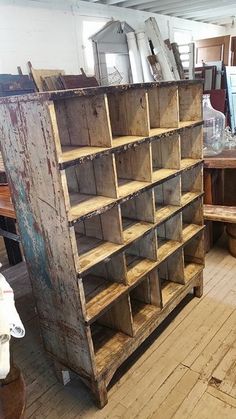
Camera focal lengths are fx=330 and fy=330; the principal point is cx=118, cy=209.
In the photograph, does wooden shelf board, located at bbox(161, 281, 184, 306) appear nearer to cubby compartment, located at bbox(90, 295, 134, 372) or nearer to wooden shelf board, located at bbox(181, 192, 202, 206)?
Result: cubby compartment, located at bbox(90, 295, 134, 372)

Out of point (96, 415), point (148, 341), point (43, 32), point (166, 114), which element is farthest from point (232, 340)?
point (43, 32)

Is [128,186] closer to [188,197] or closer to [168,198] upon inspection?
[168,198]

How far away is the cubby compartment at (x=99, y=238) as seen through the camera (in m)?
1.50

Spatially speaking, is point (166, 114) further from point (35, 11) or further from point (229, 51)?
point (229, 51)

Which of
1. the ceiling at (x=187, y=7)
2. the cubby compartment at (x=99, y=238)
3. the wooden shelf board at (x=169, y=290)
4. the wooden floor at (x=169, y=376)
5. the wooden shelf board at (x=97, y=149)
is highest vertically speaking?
the ceiling at (x=187, y=7)

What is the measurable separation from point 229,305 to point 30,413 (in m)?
1.44

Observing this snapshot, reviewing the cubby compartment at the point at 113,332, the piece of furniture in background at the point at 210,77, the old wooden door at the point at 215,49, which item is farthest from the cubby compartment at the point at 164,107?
the old wooden door at the point at 215,49

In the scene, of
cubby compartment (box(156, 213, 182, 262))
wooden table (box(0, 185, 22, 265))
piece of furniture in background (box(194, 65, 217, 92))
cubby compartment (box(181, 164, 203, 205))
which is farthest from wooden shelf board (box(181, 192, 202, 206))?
piece of furniture in background (box(194, 65, 217, 92))

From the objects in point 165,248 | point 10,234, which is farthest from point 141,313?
point 10,234

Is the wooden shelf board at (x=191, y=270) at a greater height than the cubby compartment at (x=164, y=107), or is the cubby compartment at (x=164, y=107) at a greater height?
the cubby compartment at (x=164, y=107)

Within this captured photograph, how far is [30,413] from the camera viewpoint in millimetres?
1665

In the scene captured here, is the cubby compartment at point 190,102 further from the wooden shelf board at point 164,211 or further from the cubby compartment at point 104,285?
the cubby compartment at point 104,285

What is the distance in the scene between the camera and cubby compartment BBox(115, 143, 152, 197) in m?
1.64

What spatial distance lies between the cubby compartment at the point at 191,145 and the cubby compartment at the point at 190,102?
0.07 m
